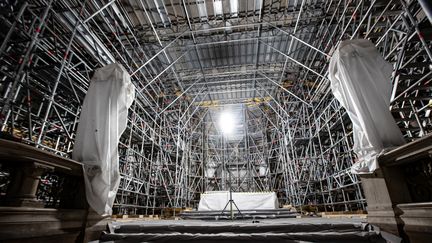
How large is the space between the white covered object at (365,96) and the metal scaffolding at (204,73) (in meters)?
0.92

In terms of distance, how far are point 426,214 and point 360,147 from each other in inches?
33.3

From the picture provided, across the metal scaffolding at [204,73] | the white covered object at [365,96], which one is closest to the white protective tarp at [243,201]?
the metal scaffolding at [204,73]

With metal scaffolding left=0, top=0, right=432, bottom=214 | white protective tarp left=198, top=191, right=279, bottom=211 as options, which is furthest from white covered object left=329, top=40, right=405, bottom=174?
white protective tarp left=198, top=191, right=279, bottom=211

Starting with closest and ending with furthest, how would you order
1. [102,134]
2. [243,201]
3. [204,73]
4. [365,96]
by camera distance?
[365,96] → [102,134] → [243,201] → [204,73]

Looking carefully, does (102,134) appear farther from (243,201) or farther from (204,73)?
(204,73)

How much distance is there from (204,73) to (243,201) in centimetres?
629

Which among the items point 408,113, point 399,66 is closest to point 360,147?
point 399,66

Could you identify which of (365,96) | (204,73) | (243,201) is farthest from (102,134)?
(204,73)

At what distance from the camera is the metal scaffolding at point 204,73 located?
3.72 meters

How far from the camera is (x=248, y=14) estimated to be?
23.9ft

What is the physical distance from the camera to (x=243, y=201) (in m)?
6.79

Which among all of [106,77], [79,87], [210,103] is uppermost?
[210,103]

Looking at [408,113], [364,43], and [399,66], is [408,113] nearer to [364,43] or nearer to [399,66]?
[399,66]

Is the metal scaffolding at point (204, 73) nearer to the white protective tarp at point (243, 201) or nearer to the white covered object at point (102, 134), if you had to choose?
the white covered object at point (102, 134)
